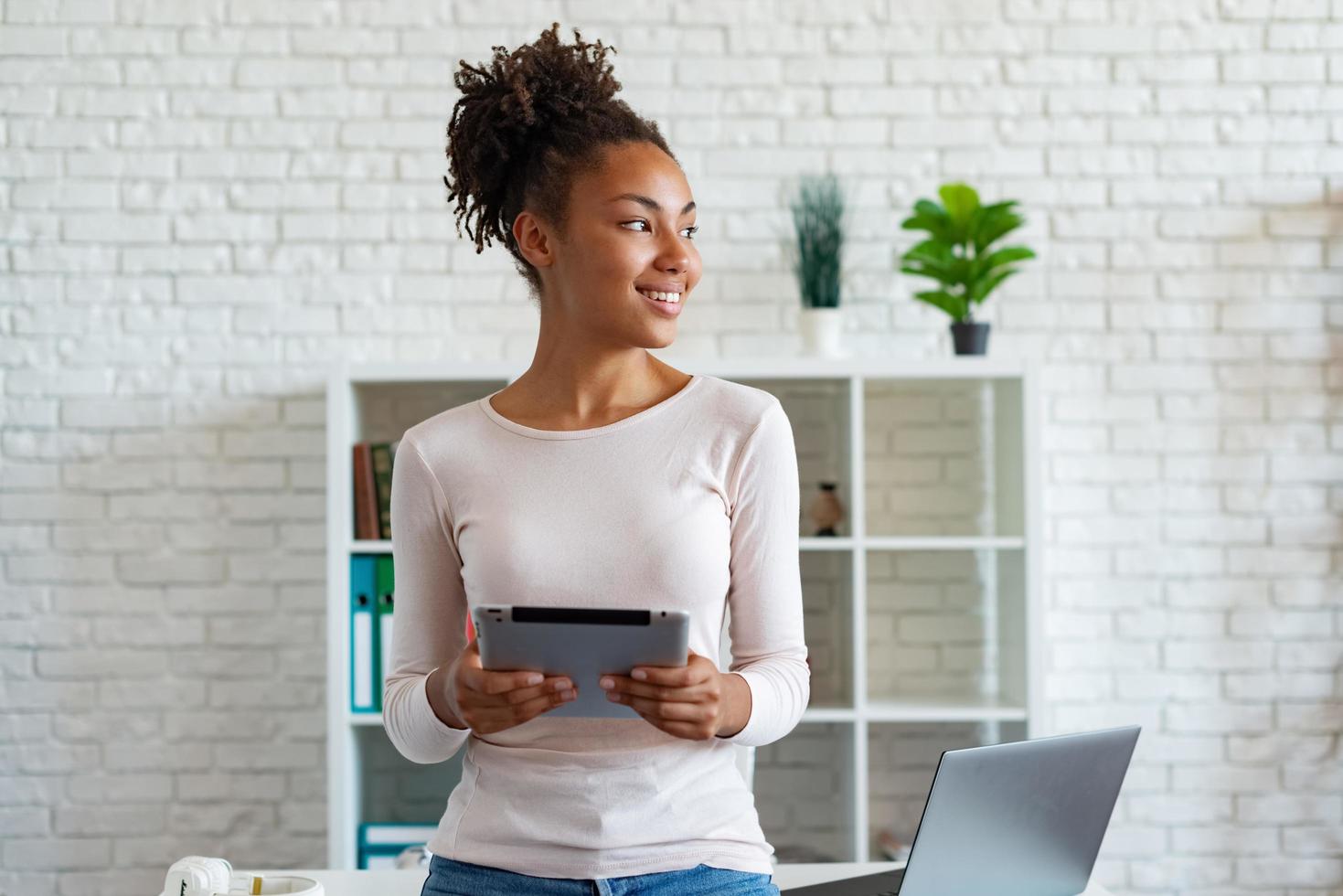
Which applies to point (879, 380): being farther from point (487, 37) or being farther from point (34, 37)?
point (34, 37)

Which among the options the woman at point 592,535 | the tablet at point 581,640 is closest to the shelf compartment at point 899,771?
the woman at point 592,535

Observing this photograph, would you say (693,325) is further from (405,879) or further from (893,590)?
(405,879)

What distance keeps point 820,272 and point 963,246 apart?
1.06 feet

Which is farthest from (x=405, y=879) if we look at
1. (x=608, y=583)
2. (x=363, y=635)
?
(x=363, y=635)

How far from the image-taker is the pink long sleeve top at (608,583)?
125cm

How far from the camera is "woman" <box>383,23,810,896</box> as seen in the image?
1.24 m

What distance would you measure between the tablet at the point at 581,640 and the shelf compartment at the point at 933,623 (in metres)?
1.94

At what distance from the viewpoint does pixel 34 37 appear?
296 cm

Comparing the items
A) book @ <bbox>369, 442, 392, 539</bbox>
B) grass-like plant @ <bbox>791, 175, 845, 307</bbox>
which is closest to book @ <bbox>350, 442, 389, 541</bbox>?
book @ <bbox>369, 442, 392, 539</bbox>

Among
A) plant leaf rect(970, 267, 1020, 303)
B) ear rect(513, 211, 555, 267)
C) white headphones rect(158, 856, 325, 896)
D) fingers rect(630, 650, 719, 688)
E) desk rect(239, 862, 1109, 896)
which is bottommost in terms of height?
desk rect(239, 862, 1109, 896)

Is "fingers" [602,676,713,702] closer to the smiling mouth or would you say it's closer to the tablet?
the tablet

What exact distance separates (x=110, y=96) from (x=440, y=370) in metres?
1.11

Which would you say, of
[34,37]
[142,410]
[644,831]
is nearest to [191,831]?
[142,410]

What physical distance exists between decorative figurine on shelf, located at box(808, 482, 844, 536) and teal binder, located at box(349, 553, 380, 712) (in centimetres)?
99
